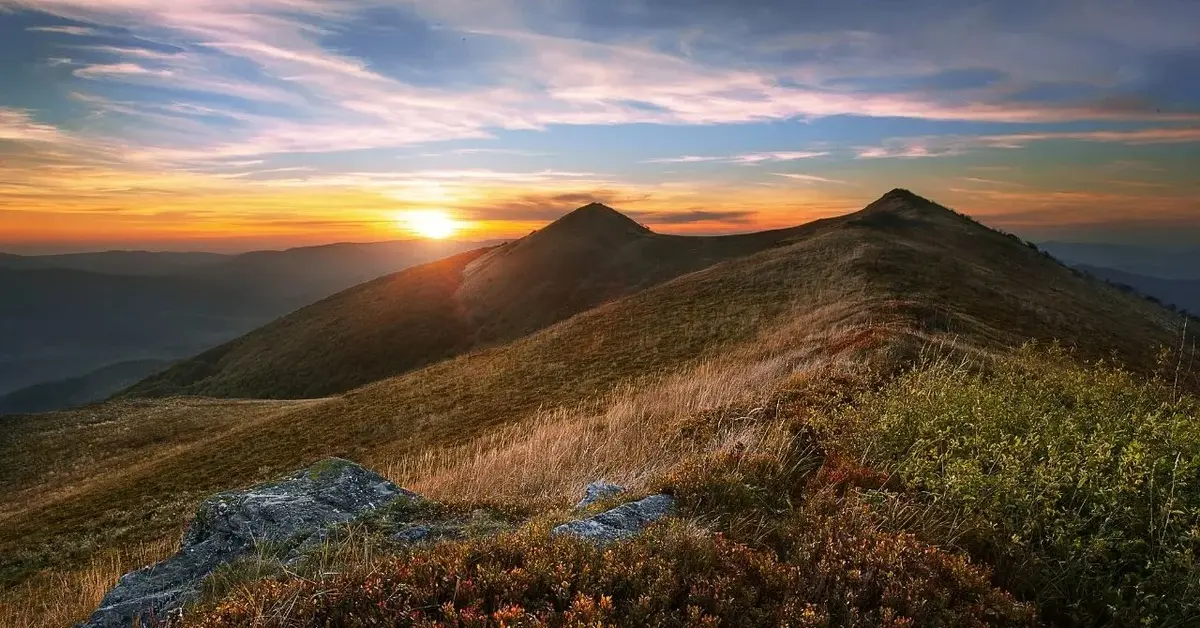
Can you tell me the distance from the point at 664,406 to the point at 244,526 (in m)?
9.66

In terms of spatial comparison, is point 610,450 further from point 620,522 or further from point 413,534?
point 620,522

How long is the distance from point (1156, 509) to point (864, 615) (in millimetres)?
3499

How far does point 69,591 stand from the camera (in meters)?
10.3

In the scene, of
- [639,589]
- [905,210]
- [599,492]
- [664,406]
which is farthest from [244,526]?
[905,210]

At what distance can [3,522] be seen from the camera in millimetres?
27109

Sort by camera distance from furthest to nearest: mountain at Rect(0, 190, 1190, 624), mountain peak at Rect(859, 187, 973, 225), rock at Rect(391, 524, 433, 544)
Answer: mountain peak at Rect(859, 187, 973, 225)
mountain at Rect(0, 190, 1190, 624)
rock at Rect(391, 524, 433, 544)

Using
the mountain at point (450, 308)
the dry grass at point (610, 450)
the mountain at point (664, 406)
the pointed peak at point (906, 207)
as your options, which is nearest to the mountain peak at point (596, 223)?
the mountain at point (450, 308)

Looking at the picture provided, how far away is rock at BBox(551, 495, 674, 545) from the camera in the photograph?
217 inches

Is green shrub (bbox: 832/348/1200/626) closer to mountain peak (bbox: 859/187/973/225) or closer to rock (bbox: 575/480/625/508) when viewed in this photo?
rock (bbox: 575/480/625/508)

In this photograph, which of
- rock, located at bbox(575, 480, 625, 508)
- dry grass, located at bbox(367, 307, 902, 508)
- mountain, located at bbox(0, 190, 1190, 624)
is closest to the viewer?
rock, located at bbox(575, 480, 625, 508)

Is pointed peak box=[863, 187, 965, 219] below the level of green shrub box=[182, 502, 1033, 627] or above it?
above

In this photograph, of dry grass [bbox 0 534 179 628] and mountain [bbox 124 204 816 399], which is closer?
dry grass [bbox 0 534 179 628]

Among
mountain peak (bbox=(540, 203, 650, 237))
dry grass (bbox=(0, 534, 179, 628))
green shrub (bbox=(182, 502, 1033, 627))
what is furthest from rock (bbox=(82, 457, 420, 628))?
mountain peak (bbox=(540, 203, 650, 237))

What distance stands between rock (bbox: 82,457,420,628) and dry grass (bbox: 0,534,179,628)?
1705 mm
